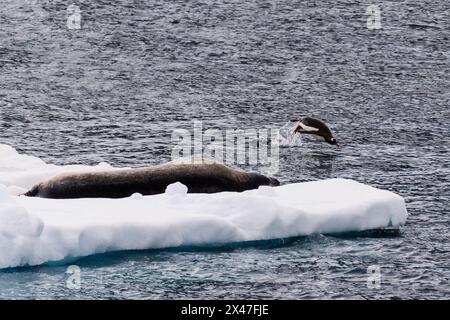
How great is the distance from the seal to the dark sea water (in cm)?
148

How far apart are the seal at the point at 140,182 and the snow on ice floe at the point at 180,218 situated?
40 cm

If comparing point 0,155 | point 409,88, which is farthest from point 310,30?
point 0,155

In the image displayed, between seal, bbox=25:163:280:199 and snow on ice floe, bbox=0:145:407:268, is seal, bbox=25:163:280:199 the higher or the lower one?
the higher one

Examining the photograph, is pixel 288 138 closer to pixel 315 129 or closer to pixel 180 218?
pixel 315 129

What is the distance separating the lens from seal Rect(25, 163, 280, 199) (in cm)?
1399

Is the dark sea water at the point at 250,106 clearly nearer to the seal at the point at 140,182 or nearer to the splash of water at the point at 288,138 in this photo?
the splash of water at the point at 288,138

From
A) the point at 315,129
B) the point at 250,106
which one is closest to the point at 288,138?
the point at 315,129

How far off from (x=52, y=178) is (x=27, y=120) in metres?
5.27

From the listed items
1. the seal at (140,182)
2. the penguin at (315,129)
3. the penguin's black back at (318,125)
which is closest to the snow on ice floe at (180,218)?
the seal at (140,182)

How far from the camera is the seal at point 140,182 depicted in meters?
14.0

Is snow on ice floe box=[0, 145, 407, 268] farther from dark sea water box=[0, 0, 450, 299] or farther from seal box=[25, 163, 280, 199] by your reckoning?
seal box=[25, 163, 280, 199]

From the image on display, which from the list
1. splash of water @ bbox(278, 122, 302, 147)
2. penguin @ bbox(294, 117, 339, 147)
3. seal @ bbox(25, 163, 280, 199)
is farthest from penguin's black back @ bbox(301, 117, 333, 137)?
seal @ bbox(25, 163, 280, 199)

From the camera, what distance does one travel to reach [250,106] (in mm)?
20281
